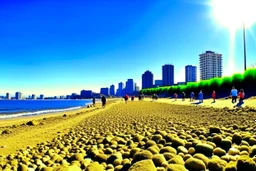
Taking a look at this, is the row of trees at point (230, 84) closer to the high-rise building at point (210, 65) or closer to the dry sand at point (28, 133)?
the dry sand at point (28, 133)

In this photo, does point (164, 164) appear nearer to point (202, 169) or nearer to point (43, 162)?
point (202, 169)

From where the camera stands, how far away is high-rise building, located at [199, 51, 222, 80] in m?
135

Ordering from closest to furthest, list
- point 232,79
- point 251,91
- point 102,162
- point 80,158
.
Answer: point 102,162, point 80,158, point 251,91, point 232,79

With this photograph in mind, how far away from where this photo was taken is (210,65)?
13538cm

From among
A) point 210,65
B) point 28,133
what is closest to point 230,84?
point 28,133

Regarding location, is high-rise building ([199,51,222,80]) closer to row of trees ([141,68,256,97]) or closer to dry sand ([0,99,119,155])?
row of trees ([141,68,256,97])

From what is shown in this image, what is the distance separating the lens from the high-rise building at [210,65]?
5330 inches

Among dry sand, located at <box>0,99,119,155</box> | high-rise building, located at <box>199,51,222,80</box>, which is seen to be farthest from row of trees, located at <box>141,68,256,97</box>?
high-rise building, located at <box>199,51,222,80</box>

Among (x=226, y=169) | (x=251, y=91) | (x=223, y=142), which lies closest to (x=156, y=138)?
(x=223, y=142)

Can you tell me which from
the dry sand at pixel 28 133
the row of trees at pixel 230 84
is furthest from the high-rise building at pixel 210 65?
the dry sand at pixel 28 133

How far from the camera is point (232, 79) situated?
33.8 m

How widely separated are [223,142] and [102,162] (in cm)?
235

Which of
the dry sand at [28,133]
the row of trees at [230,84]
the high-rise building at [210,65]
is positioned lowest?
the dry sand at [28,133]

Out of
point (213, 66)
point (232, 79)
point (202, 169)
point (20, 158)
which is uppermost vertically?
point (213, 66)
